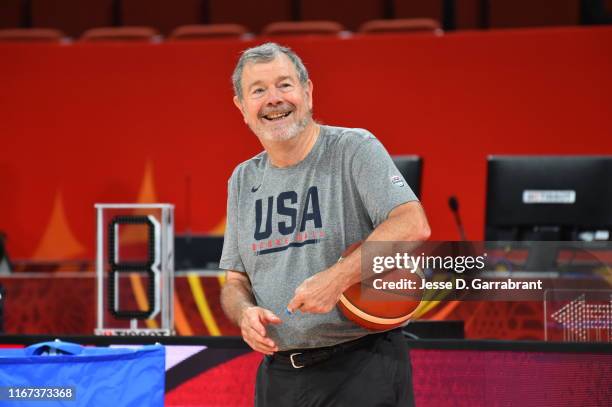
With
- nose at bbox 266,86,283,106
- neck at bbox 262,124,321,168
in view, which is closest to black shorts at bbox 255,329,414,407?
neck at bbox 262,124,321,168

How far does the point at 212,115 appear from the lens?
6977mm

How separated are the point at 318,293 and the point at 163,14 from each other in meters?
7.07

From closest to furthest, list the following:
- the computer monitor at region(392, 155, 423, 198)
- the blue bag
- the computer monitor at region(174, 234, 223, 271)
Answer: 1. the blue bag
2. the computer monitor at region(392, 155, 423, 198)
3. the computer monitor at region(174, 234, 223, 271)

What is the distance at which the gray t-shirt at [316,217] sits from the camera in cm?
195

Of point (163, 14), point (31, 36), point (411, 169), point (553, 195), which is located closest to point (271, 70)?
point (411, 169)

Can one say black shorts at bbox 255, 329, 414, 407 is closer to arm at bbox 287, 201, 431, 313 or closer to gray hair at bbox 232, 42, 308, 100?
arm at bbox 287, 201, 431, 313

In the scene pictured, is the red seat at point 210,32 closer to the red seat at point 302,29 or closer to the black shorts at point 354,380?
the red seat at point 302,29

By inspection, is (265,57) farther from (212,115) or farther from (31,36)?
(31,36)

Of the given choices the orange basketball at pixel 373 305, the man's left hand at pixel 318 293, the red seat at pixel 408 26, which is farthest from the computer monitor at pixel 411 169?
the red seat at pixel 408 26

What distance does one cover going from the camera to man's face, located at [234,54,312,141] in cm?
202

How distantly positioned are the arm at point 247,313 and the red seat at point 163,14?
6.62 metres

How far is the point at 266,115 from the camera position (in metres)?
2.05

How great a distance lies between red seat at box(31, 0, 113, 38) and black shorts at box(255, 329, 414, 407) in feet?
23.3

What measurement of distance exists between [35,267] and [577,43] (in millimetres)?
4313
